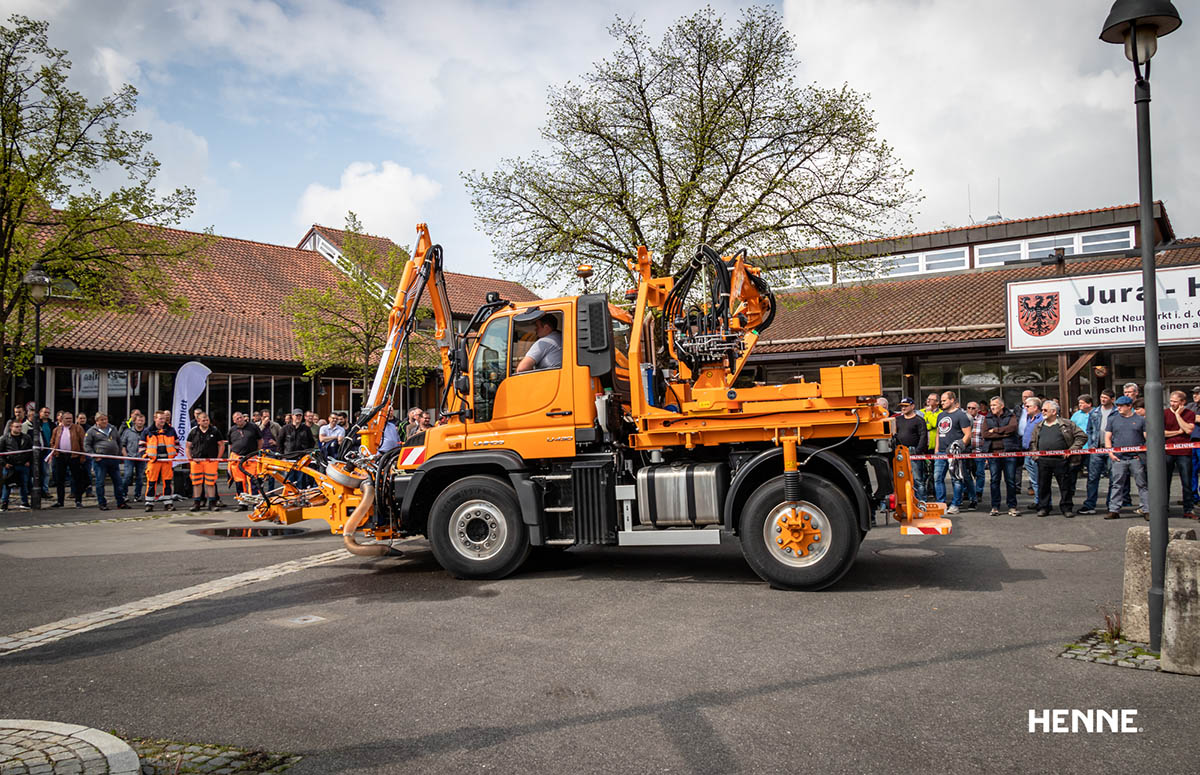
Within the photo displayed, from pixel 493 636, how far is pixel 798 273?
14997 mm

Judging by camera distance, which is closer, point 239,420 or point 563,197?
point 239,420

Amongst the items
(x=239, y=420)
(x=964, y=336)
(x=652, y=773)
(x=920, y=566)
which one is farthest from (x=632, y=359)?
(x=964, y=336)

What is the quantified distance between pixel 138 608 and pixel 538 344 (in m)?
4.16

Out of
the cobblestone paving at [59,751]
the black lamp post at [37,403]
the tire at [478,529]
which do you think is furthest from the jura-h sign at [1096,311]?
the black lamp post at [37,403]

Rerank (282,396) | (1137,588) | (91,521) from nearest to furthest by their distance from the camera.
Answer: (1137,588)
(91,521)
(282,396)

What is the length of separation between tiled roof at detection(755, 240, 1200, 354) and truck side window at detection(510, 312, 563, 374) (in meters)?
14.1

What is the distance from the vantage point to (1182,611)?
15.5 ft

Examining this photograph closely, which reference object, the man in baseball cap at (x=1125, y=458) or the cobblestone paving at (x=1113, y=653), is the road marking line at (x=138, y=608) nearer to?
the cobblestone paving at (x=1113, y=653)

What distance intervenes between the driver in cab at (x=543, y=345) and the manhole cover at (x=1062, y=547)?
19.0 feet

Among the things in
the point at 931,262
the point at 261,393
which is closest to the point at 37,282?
the point at 261,393

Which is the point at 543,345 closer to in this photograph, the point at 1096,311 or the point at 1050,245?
the point at 1096,311

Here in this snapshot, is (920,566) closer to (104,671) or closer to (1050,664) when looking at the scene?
(1050,664)

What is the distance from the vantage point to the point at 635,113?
63.2ft

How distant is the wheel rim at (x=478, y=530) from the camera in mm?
7994
